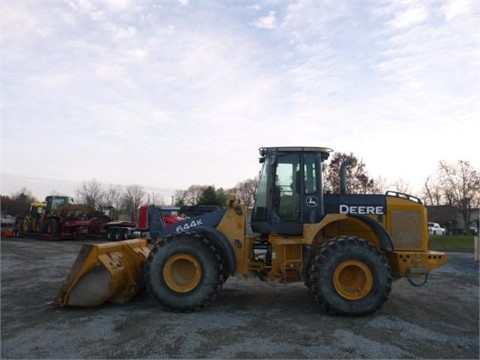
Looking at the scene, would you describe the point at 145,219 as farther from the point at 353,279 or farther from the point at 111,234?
the point at 353,279

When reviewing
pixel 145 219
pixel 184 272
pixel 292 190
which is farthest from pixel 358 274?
pixel 145 219

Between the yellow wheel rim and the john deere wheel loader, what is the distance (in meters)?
0.02

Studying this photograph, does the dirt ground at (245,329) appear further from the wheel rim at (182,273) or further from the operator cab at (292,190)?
the operator cab at (292,190)

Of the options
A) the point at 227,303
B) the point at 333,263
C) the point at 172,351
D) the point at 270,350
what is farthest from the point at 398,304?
the point at 172,351

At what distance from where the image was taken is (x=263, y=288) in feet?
32.0

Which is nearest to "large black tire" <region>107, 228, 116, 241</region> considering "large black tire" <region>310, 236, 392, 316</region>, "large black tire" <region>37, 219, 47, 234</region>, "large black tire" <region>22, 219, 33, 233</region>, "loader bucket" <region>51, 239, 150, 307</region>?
"large black tire" <region>37, 219, 47, 234</region>

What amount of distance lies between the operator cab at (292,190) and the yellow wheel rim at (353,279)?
101 cm

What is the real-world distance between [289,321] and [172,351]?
2156mm

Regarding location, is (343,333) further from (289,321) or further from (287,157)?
(287,157)

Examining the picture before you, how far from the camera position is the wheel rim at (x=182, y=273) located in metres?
7.45

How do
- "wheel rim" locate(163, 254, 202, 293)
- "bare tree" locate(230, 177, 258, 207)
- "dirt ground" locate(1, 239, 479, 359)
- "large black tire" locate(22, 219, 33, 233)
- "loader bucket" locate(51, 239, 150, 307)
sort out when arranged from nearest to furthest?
1. "dirt ground" locate(1, 239, 479, 359)
2. "loader bucket" locate(51, 239, 150, 307)
3. "wheel rim" locate(163, 254, 202, 293)
4. "bare tree" locate(230, 177, 258, 207)
5. "large black tire" locate(22, 219, 33, 233)

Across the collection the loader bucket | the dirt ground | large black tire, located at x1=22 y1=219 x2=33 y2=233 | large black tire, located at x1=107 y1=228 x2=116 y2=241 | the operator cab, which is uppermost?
the operator cab

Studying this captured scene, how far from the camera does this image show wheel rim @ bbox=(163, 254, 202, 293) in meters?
7.45

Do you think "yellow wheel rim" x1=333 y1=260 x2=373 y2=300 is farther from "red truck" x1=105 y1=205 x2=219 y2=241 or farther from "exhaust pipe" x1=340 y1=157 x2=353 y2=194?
"red truck" x1=105 y1=205 x2=219 y2=241
